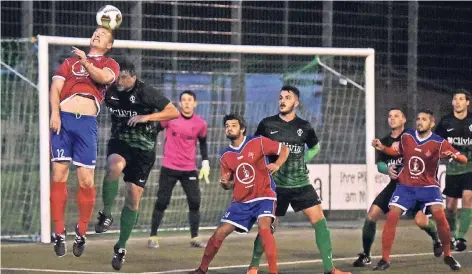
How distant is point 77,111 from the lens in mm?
10680

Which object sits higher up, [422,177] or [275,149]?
[275,149]

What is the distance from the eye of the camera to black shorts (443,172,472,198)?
49.0ft

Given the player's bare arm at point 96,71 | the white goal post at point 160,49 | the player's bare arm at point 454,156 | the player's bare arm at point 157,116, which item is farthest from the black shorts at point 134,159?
the white goal post at point 160,49

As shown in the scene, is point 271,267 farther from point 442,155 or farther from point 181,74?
point 181,74

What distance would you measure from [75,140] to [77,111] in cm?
29

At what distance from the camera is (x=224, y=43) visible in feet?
60.3

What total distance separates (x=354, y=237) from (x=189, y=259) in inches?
145

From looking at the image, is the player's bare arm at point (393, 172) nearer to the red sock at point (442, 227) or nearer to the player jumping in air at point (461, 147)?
the red sock at point (442, 227)

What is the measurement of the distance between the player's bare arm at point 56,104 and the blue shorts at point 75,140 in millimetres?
120

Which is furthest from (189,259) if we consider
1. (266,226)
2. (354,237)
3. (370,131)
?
(370,131)

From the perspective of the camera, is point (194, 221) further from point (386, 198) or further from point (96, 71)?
point (96, 71)

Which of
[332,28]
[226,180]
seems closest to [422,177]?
[226,180]

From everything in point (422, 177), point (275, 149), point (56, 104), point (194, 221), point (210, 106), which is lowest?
point (194, 221)

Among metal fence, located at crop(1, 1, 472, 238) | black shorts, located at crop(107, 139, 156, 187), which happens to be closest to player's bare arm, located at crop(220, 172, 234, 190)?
black shorts, located at crop(107, 139, 156, 187)
